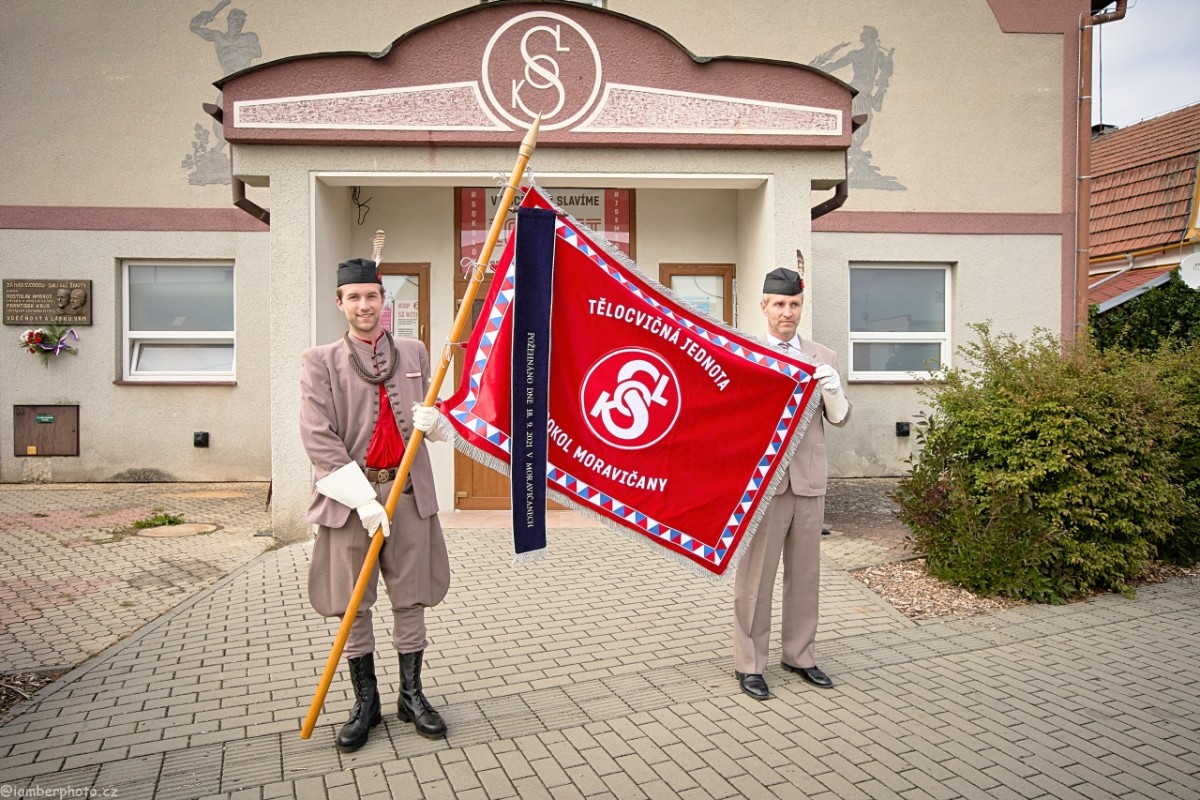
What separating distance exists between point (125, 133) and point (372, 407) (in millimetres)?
9736

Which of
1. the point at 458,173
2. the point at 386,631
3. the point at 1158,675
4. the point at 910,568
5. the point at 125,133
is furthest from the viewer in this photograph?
the point at 125,133

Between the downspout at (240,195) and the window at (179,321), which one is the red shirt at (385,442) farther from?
the window at (179,321)

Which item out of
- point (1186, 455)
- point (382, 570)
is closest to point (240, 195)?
point (382, 570)

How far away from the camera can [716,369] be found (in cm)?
442

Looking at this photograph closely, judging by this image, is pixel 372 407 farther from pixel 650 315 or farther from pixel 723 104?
pixel 723 104

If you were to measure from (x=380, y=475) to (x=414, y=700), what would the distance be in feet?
3.35

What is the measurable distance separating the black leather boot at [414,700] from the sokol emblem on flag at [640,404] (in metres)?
0.97

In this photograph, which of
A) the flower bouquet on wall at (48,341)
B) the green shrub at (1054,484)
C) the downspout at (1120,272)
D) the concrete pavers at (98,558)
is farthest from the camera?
the downspout at (1120,272)

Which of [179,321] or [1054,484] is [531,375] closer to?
[1054,484]

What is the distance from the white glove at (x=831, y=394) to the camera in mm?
4410

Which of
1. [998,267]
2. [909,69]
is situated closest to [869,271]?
[998,267]

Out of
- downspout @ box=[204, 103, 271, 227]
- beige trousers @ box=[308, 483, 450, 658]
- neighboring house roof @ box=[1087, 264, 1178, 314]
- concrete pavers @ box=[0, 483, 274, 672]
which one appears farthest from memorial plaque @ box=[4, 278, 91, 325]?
neighboring house roof @ box=[1087, 264, 1178, 314]

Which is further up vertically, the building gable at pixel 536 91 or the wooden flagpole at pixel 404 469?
the building gable at pixel 536 91

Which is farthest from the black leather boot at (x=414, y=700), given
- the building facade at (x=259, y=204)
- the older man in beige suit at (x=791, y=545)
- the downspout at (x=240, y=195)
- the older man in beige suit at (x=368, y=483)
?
the building facade at (x=259, y=204)
